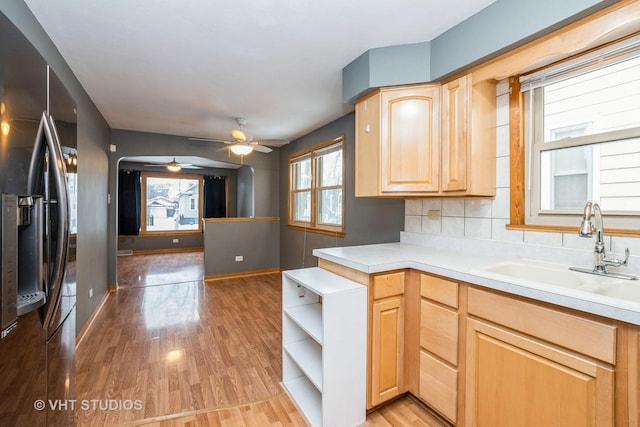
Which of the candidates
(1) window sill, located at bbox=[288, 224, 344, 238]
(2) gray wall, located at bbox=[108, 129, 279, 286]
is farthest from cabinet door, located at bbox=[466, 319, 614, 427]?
(2) gray wall, located at bbox=[108, 129, 279, 286]

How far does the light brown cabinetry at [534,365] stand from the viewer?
3.46 feet

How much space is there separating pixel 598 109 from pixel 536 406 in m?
1.58

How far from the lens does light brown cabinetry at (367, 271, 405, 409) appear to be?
170 centimetres

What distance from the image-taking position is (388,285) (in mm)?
1740

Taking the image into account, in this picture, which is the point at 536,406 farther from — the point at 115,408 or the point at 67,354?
the point at 115,408

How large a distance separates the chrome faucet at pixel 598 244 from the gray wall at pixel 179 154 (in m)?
4.57

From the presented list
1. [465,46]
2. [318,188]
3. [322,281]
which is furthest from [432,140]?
[318,188]

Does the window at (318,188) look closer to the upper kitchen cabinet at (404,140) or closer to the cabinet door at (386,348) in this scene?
the upper kitchen cabinet at (404,140)

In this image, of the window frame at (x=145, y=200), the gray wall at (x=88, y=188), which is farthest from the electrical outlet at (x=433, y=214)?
the window frame at (x=145, y=200)

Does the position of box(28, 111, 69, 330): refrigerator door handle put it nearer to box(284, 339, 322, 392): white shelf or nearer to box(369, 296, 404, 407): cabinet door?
box(284, 339, 322, 392): white shelf

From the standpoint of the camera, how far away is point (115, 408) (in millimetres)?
1773

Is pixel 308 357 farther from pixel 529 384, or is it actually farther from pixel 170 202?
pixel 170 202

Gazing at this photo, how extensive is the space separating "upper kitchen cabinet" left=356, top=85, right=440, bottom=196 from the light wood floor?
144 cm

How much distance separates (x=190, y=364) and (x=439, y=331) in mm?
1871
